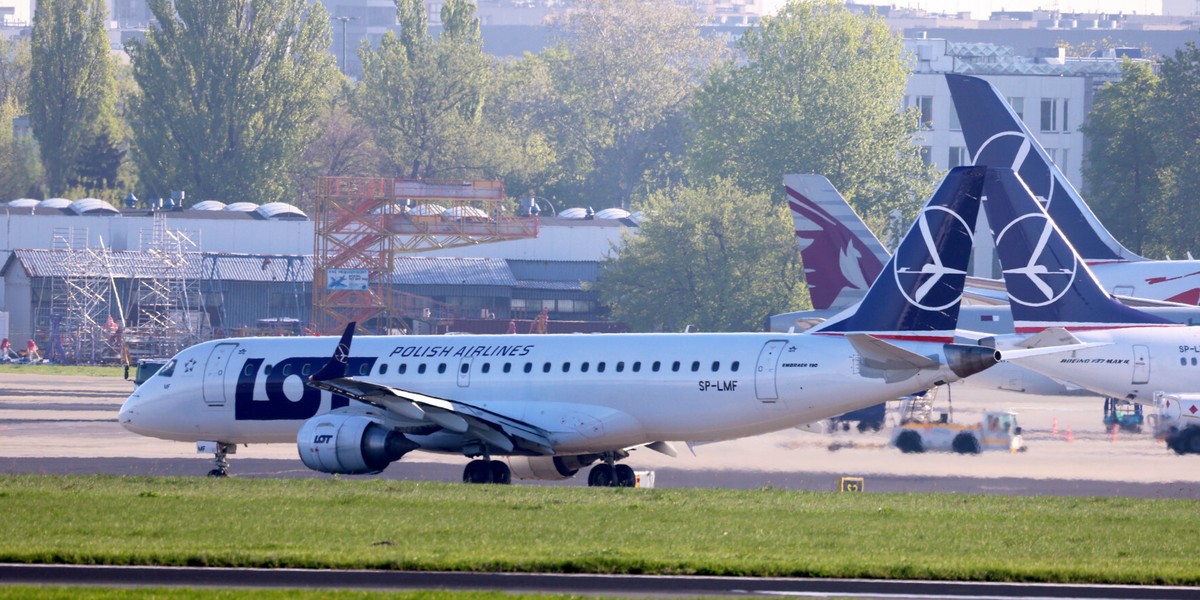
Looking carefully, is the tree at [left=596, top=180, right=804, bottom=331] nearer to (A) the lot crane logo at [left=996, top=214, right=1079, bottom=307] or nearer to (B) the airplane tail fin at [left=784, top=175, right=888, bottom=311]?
(B) the airplane tail fin at [left=784, top=175, right=888, bottom=311]

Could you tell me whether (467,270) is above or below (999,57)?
below

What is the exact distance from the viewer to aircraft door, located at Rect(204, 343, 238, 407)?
3619cm

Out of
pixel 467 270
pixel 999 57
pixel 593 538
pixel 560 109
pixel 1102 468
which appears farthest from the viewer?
pixel 560 109

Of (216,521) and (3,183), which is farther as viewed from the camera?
(3,183)

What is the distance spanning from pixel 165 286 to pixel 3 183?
5149 centimetres

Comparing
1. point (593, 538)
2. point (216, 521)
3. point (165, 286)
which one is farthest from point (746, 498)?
point (165, 286)

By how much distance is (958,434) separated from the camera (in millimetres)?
39469

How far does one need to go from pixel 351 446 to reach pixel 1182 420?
61.3ft

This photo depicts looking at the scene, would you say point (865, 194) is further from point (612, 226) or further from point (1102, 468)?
point (1102, 468)

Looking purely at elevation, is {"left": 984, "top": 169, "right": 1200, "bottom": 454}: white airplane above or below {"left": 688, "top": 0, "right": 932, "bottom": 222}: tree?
below

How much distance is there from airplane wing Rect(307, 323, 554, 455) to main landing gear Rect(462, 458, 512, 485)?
55 centimetres

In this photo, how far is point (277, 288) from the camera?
92.7 meters

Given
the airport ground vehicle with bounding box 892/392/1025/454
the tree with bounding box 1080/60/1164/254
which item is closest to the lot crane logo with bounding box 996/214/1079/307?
the airport ground vehicle with bounding box 892/392/1025/454

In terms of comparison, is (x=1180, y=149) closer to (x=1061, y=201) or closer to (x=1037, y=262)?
(x=1061, y=201)
